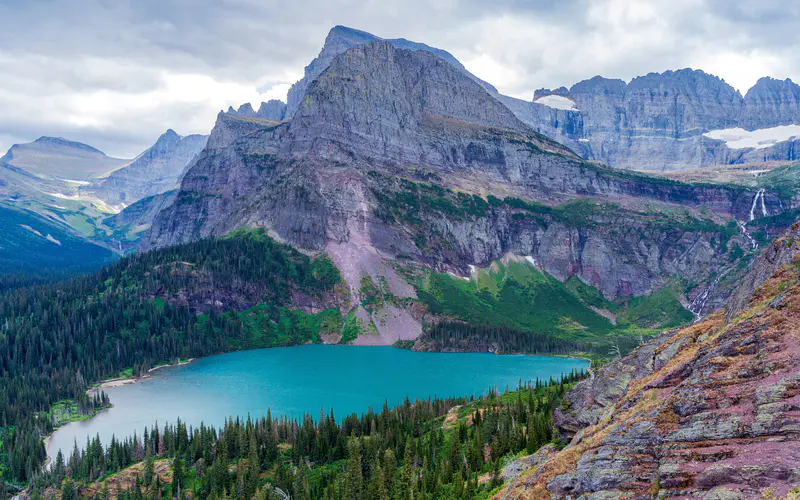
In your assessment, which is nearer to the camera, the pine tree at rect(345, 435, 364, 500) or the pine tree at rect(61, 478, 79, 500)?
the pine tree at rect(345, 435, 364, 500)

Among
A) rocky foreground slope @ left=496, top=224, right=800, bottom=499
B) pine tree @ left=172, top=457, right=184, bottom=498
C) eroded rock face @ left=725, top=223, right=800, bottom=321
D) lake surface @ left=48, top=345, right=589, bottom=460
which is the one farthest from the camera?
lake surface @ left=48, top=345, right=589, bottom=460

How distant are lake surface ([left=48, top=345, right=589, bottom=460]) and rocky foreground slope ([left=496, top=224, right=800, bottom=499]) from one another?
307ft

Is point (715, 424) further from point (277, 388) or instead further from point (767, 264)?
point (277, 388)

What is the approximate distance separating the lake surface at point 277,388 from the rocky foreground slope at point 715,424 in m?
93.4

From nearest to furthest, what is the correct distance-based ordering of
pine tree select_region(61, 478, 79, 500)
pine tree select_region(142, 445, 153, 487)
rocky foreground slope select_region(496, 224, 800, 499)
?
rocky foreground slope select_region(496, 224, 800, 499)
pine tree select_region(61, 478, 79, 500)
pine tree select_region(142, 445, 153, 487)

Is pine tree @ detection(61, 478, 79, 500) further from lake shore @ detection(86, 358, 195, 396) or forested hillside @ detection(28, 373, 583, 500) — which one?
lake shore @ detection(86, 358, 195, 396)

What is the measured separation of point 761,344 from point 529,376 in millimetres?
137276

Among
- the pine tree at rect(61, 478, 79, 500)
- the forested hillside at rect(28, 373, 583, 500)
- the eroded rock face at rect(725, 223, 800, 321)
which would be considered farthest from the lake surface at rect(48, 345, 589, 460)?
the eroded rock face at rect(725, 223, 800, 321)

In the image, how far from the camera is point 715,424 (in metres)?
35.0

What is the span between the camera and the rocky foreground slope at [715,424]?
104 ft

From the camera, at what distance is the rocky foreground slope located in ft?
104

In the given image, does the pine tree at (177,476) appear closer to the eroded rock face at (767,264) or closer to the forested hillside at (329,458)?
the forested hillside at (329,458)

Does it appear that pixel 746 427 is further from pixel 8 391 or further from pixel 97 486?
pixel 8 391

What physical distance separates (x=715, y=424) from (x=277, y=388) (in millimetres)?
139248
